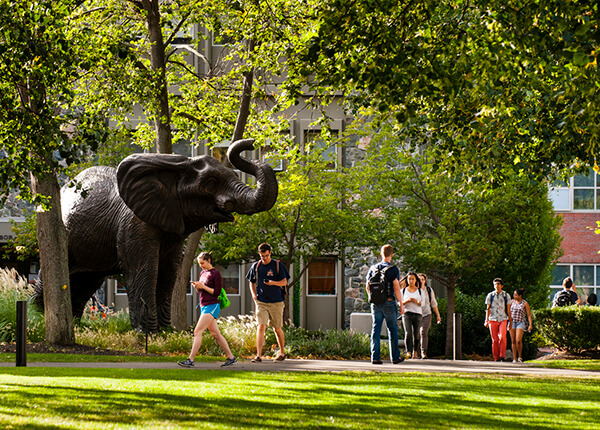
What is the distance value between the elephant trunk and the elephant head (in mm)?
345

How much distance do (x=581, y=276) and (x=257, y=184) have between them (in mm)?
23926

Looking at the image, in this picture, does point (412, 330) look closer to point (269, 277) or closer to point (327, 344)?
point (327, 344)

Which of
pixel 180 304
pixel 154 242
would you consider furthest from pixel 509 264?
pixel 154 242

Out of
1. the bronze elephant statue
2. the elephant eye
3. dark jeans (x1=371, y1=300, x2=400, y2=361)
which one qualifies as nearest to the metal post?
dark jeans (x1=371, y1=300, x2=400, y2=361)

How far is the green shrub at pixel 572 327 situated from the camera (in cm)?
2020

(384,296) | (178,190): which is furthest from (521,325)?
(178,190)

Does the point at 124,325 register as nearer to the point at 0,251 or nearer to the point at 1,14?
the point at 1,14

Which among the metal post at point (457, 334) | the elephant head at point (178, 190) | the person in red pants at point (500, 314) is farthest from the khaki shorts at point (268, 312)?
the person in red pants at point (500, 314)

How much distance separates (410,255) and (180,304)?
794 centimetres

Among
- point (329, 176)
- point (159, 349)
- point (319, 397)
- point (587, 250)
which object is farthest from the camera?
point (587, 250)

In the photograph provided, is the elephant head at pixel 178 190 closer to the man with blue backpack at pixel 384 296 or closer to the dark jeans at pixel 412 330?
the man with blue backpack at pixel 384 296

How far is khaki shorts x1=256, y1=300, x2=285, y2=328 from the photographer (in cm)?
1399

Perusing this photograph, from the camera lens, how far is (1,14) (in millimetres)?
10117

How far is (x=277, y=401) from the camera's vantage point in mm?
8156
